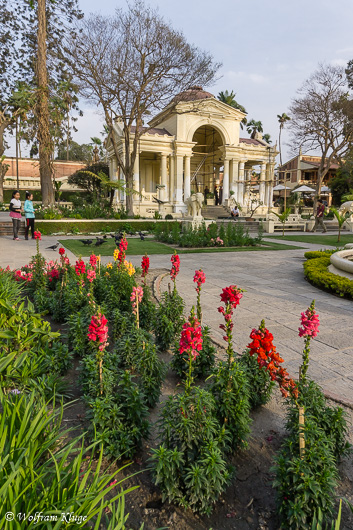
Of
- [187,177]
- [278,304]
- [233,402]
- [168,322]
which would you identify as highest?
[187,177]

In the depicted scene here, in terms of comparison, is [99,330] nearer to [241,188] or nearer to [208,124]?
[208,124]

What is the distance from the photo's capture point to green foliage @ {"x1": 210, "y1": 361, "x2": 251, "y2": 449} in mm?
2029

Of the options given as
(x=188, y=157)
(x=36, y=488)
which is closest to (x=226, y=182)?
(x=188, y=157)

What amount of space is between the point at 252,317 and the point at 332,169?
169ft

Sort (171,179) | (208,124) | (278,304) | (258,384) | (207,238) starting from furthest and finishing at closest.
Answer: (208,124) → (171,179) → (207,238) → (278,304) → (258,384)

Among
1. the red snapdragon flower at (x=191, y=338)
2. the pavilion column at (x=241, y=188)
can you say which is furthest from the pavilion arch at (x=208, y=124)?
the red snapdragon flower at (x=191, y=338)

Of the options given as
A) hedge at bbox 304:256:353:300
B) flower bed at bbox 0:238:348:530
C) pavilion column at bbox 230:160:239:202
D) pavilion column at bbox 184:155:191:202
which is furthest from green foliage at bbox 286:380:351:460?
pavilion column at bbox 230:160:239:202

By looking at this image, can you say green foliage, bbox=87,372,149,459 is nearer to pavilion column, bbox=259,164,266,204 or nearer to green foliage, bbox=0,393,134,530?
green foliage, bbox=0,393,134,530

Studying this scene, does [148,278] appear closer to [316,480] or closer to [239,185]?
[316,480]

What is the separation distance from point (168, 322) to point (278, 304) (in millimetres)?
2578

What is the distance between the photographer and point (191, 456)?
1777 millimetres

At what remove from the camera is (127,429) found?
206 centimetres

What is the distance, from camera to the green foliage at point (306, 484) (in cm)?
152

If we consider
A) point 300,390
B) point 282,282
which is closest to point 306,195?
point 282,282
